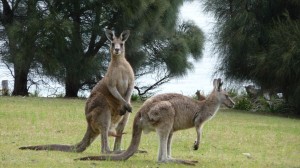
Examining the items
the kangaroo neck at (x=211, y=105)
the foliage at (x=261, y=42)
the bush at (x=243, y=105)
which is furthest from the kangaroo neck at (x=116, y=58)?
the bush at (x=243, y=105)

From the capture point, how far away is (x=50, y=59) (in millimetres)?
20109

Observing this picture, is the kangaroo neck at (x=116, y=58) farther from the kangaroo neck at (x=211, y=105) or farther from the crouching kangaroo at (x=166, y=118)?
the kangaroo neck at (x=211, y=105)

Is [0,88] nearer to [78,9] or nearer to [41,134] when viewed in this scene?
[78,9]

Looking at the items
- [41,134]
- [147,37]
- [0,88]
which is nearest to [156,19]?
[147,37]

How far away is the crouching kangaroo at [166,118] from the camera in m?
7.41

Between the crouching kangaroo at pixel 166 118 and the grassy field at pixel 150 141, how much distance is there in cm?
17

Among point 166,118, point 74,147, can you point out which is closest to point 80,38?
point 74,147

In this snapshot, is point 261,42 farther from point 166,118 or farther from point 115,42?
point 166,118

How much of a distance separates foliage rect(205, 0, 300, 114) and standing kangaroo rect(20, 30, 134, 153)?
10058 mm

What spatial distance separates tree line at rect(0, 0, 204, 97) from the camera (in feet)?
65.5

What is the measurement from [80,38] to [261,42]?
5985 millimetres

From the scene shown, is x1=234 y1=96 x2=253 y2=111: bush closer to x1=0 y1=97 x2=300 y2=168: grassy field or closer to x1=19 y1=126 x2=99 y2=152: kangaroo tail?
x1=0 y1=97 x2=300 y2=168: grassy field

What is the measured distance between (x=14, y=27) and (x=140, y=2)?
161 inches

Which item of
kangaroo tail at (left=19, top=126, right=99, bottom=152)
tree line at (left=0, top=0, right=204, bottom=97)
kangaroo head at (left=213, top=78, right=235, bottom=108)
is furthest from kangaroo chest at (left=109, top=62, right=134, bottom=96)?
tree line at (left=0, top=0, right=204, bottom=97)
